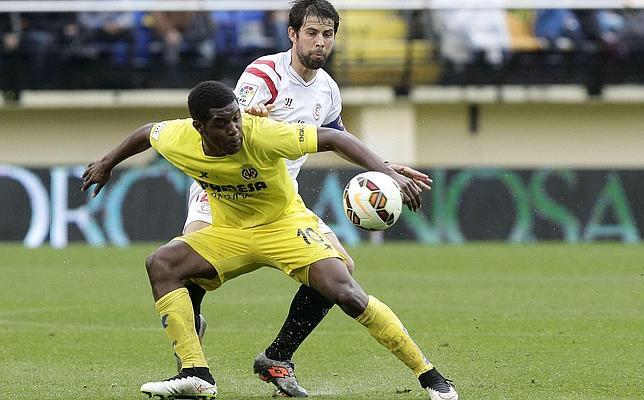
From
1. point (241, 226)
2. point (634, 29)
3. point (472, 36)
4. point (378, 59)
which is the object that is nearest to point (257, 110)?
point (241, 226)

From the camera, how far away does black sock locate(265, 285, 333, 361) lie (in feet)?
26.4

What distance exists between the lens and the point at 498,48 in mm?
→ 26094

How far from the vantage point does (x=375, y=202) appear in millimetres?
7117

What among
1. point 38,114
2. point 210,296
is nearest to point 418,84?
point 38,114

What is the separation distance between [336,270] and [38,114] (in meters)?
20.9

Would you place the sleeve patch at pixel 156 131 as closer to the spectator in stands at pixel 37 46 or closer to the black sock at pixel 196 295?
the black sock at pixel 196 295

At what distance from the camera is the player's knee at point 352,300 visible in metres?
7.17

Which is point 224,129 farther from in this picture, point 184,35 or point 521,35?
point 521,35

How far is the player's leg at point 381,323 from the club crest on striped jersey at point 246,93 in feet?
4.76

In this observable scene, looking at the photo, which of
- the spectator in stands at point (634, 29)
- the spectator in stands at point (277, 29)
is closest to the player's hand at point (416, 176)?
the spectator in stands at point (277, 29)

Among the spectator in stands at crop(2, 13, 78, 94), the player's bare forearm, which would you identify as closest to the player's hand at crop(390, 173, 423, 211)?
the player's bare forearm

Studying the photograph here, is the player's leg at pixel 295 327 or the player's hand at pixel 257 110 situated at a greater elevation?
the player's hand at pixel 257 110

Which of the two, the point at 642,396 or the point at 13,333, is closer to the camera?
the point at 642,396

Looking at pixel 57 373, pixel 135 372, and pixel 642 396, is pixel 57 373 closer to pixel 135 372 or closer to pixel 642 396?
pixel 135 372
